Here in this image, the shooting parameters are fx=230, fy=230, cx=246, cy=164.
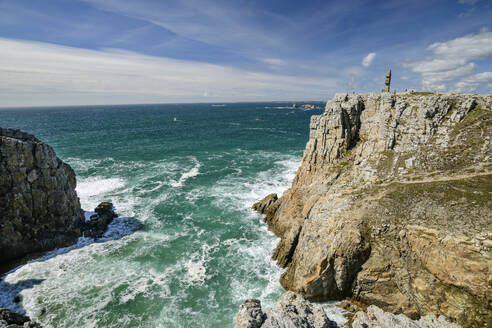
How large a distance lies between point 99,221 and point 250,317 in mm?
30579

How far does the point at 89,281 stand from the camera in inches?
1015

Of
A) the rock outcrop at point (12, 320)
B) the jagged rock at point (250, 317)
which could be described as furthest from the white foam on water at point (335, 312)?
the rock outcrop at point (12, 320)

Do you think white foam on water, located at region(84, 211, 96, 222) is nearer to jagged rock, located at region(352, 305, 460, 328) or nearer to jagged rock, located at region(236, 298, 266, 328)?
jagged rock, located at region(236, 298, 266, 328)

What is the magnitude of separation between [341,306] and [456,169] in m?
18.9

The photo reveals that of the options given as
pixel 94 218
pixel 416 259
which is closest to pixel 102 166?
pixel 94 218

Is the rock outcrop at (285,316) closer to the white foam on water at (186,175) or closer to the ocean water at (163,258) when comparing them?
the ocean water at (163,258)

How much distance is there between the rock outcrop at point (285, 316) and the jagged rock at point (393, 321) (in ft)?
7.08

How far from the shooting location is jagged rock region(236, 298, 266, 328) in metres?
14.5

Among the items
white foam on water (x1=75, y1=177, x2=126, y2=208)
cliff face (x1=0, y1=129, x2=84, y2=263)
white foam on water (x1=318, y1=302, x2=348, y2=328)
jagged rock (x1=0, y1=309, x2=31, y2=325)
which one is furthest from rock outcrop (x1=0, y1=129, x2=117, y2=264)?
white foam on water (x1=318, y1=302, x2=348, y2=328)

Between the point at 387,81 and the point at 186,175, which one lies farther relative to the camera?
the point at 186,175

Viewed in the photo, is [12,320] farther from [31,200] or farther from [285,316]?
[285,316]

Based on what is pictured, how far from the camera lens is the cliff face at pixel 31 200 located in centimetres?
2784

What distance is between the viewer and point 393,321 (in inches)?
633

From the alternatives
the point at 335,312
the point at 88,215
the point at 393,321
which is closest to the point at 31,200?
the point at 88,215
